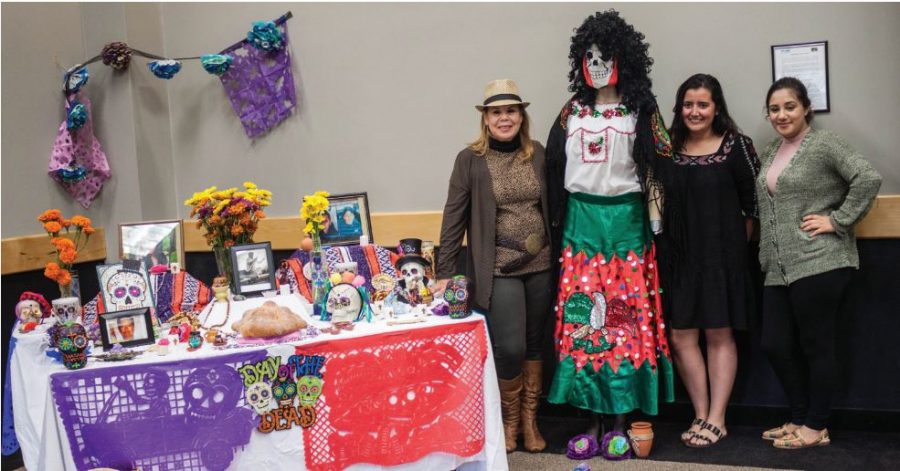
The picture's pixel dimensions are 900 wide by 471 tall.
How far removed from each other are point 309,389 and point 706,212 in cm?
168

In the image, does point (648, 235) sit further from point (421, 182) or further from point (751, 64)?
point (421, 182)

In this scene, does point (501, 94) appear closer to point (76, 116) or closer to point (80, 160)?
point (76, 116)

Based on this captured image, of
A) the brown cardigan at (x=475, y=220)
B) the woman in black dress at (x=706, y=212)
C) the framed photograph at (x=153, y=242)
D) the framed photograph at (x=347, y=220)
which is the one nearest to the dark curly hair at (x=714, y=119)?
the woman in black dress at (x=706, y=212)

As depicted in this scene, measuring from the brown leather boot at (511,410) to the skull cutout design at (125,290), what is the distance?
1441 millimetres

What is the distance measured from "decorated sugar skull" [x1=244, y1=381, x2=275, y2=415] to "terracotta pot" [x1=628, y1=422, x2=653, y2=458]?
4.92ft

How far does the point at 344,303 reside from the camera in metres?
2.73

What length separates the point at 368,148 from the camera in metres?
3.96

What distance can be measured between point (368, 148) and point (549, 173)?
120 cm

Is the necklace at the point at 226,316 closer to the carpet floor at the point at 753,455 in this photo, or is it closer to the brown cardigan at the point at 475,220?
the brown cardigan at the point at 475,220

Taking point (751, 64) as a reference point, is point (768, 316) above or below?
below

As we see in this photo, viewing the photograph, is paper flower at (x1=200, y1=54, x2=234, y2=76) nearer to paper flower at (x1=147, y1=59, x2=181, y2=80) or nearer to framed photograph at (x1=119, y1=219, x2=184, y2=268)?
paper flower at (x1=147, y1=59, x2=181, y2=80)

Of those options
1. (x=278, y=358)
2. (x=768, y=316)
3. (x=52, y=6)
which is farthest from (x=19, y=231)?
(x=768, y=316)

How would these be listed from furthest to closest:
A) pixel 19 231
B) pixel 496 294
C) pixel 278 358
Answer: pixel 19 231
pixel 496 294
pixel 278 358

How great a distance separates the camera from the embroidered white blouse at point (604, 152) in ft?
9.90
